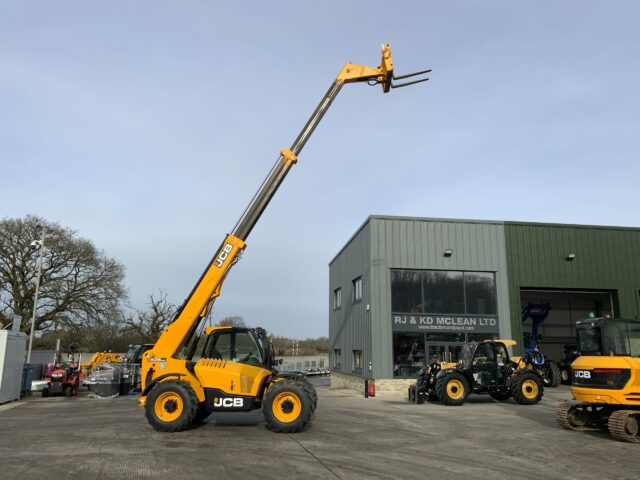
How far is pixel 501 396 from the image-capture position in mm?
16656

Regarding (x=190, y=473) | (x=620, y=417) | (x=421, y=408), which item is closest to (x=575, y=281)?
(x=421, y=408)

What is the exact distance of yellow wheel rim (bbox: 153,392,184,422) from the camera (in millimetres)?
9625

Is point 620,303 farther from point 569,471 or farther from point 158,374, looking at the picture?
point 158,374

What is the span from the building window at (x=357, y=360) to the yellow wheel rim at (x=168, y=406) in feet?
43.8

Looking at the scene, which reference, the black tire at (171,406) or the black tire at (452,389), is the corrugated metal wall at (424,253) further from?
the black tire at (171,406)

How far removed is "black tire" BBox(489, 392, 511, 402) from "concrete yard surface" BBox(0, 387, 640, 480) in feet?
11.2

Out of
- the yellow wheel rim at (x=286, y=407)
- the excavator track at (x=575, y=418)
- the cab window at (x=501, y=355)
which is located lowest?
the excavator track at (x=575, y=418)

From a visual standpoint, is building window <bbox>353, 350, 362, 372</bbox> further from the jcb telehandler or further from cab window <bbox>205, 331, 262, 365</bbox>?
cab window <bbox>205, 331, 262, 365</bbox>

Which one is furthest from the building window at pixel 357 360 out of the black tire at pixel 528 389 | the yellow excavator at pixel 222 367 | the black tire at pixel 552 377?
the yellow excavator at pixel 222 367

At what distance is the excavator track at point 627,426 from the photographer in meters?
9.30

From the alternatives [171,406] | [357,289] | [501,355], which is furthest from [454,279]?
[171,406]

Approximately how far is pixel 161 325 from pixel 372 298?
99.6 feet

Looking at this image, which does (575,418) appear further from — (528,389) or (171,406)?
(171,406)

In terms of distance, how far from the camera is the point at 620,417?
9367 mm
